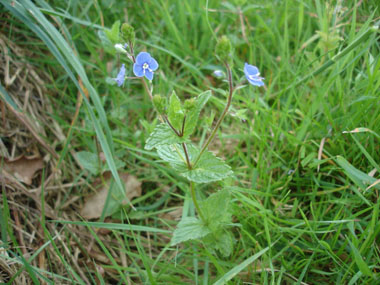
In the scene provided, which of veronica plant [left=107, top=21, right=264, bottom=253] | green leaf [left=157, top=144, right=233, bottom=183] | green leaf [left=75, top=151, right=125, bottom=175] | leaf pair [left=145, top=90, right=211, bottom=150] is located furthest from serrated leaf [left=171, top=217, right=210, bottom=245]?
green leaf [left=75, top=151, right=125, bottom=175]

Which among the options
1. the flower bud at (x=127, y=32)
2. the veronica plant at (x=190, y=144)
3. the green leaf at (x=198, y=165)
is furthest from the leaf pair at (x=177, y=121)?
the flower bud at (x=127, y=32)

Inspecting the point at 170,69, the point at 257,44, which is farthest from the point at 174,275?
the point at 257,44

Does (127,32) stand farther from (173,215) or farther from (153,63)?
(173,215)

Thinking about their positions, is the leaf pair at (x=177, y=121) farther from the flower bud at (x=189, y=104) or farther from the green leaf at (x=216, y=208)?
the green leaf at (x=216, y=208)

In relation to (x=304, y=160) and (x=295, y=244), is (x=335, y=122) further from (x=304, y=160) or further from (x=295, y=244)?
(x=295, y=244)

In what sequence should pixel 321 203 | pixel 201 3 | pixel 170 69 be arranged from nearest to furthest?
pixel 321 203, pixel 201 3, pixel 170 69

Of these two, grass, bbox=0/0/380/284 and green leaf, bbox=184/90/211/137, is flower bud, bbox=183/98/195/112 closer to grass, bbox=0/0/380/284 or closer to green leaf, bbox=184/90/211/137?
green leaf, bbox=184/90/211/137
